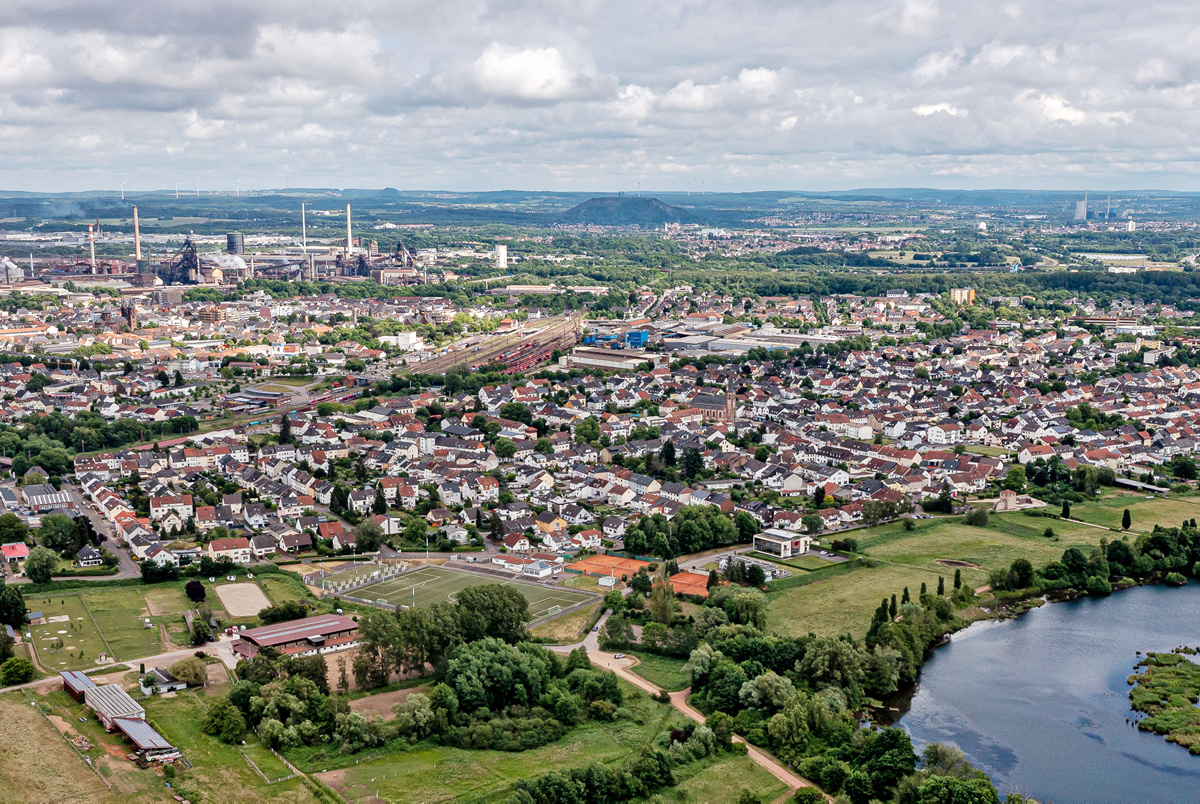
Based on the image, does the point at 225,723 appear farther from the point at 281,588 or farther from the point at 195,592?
the point at 281,588

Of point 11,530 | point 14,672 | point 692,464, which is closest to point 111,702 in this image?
point 14,672

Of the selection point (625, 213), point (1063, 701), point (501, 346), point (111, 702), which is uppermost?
point (625, 213)

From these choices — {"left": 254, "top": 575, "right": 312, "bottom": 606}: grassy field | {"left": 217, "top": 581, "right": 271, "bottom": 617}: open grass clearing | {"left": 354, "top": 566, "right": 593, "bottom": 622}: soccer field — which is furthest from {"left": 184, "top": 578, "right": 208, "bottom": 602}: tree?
{"left": 354, "top": 566, "right": 593, "bottom": 622}: soccer field

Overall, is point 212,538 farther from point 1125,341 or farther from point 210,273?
point 210,273

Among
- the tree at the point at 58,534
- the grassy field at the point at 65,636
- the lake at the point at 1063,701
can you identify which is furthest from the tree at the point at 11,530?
the lake at the point at 1063,701

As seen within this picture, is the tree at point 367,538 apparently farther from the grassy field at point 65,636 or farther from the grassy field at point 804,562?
the grassy field at point 804,562

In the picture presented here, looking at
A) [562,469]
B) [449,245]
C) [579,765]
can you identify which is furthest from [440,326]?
[449,245]
